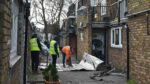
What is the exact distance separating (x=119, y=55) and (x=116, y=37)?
157 centimetres

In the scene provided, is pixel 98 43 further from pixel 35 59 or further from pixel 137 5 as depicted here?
pixel 137 5

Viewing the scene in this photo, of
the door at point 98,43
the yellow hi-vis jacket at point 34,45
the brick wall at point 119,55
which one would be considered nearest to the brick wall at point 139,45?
the yellow hi-vis jacket at point 34,45

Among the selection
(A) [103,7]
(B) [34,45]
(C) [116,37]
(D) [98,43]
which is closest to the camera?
(B) [34,45]

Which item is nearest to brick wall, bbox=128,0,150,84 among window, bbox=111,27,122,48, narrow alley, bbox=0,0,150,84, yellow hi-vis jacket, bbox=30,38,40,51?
narrow alley, bbox=0,0,150,84

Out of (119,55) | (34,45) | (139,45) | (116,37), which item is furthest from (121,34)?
(139,45)

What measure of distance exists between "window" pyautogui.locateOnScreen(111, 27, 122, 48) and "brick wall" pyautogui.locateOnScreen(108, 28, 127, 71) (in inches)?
11.8

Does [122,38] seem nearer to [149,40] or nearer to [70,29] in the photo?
[149,40]

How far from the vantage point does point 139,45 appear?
10945 millimetres

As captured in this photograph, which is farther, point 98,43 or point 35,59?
point 98,43

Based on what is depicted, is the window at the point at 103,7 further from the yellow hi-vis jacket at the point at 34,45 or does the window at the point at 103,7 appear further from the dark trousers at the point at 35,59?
the dark trousers at the point at 35,59

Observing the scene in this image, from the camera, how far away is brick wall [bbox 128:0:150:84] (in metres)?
10.2

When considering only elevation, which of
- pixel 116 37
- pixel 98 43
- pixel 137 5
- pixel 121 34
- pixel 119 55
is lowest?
pixel 119 55

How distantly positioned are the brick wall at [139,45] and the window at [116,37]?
23.9 ft

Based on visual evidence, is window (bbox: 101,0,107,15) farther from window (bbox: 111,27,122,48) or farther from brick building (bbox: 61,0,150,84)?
window (bbox: 111,27,122,48)
